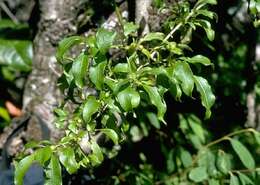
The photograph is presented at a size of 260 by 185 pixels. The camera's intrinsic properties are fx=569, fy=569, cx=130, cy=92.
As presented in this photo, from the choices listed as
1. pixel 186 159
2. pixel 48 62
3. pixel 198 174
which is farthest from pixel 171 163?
pixel 48 62

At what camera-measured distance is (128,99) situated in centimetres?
101

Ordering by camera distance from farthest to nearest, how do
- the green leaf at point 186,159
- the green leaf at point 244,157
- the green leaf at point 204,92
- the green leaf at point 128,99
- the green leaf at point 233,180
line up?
the green leaf at point 186,159 → the green leaf at point 244,157 → the green leaf at point 233,180 → the green leaf at point 204,92 → the green leaf at point 128,99

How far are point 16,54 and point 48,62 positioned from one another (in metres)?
0.47

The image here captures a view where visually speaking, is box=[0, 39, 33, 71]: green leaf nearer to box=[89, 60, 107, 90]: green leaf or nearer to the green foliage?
the green foliage

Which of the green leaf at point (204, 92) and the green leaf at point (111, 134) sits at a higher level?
the green leaf at point (204, 92)

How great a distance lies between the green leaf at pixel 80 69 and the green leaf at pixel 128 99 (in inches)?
3.5

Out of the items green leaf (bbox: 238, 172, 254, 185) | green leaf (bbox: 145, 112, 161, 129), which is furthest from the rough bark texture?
green leaf (bbox: 238, 172, 254, 185)

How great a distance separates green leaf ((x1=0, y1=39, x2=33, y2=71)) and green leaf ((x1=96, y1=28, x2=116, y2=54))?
106cm

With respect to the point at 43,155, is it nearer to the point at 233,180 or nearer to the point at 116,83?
the point at 116,83

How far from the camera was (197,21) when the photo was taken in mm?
1214

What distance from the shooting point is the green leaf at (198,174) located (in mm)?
1563

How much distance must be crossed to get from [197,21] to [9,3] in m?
1.69

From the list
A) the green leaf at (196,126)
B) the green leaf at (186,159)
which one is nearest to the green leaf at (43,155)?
the green leaf at (186,159)

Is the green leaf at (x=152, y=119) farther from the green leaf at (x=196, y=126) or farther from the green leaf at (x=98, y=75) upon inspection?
the green leaf at (x=98, y=75)
